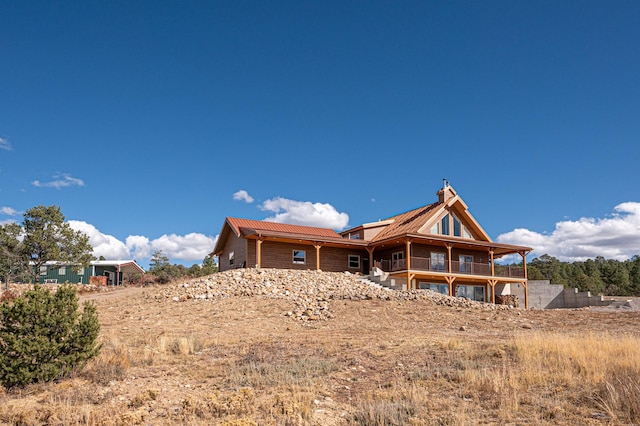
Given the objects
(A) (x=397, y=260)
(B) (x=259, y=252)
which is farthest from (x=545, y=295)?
(B) (x=259, y=252)

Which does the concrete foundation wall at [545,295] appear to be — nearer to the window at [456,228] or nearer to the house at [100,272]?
the window at [456,228]

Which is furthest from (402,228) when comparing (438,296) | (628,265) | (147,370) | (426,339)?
(628,265)

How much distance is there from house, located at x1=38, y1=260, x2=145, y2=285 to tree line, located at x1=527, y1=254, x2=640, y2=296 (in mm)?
43653

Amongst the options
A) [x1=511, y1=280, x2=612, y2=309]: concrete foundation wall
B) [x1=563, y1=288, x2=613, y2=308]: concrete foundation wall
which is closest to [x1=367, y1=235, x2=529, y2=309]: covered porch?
[x1=511, y1=280, x2=612, y2=309]: concrete foundation wall

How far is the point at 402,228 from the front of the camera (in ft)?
114

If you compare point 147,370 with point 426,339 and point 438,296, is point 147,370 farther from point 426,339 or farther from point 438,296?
point 438,296

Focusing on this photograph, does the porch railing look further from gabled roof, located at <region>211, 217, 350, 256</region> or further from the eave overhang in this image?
gabled roof, located at <region>211, 217, 350, 256</region>

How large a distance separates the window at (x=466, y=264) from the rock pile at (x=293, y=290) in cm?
935

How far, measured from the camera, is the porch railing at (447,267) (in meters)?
32.6

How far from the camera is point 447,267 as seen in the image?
34094 millimetres

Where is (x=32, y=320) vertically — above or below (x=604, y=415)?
above

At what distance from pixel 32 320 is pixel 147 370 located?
97.0 inches

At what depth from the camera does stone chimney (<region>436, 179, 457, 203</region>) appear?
36.3m

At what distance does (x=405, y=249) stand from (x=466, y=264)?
478 centimetres
